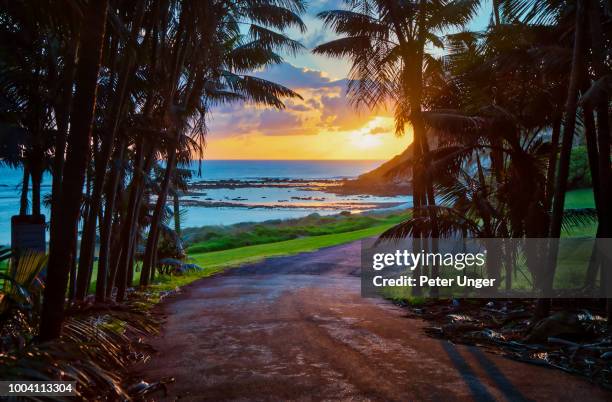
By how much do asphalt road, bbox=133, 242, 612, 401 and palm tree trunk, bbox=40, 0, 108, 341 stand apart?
1.54m

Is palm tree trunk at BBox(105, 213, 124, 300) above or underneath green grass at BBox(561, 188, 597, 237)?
underneath

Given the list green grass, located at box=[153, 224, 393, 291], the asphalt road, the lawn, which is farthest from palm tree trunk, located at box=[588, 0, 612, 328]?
the lawn

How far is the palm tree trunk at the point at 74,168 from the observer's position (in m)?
5.51

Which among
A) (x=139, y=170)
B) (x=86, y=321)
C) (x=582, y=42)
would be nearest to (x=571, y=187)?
(x=582, y=42)

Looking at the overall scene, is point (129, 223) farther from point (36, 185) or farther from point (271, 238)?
point (271, 238)

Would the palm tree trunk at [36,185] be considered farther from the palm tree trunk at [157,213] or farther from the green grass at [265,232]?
the green grass at [265,232]

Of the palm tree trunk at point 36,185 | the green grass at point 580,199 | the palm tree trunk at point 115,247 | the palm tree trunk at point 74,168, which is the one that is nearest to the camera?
the palm tree trunk at point 74,168

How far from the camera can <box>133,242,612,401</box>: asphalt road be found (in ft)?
20.1

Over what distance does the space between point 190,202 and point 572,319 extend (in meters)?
80.7

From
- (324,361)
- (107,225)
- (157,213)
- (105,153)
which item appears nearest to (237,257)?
(157,213)

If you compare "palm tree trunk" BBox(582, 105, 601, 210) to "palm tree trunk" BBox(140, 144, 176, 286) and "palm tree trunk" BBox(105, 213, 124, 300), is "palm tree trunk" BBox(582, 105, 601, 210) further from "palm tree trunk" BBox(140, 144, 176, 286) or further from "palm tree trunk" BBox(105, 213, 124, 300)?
"palm tree trunk" BBox(105, 213, 124, 300)

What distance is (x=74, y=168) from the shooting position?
18.1ft

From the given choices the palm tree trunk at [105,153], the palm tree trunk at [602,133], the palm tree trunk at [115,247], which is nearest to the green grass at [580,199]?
the palm tree trunk at [602,133]
